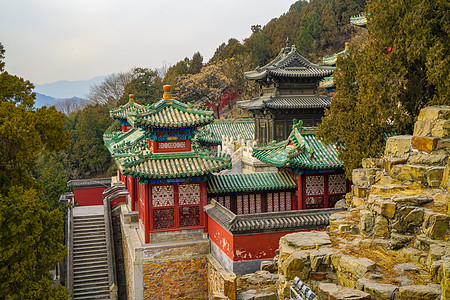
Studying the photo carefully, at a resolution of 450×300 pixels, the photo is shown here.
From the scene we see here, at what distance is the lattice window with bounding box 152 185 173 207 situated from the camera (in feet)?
42.9

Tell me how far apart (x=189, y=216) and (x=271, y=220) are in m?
2.82

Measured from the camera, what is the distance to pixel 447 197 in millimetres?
6621

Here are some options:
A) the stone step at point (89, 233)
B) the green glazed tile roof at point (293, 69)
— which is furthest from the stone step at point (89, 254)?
the green glazed tile roof at point (293, 69)

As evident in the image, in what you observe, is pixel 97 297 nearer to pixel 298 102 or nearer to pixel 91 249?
pixel 91 249

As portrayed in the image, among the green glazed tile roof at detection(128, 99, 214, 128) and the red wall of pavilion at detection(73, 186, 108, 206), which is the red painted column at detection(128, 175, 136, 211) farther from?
the red wall of pavilion at detection(73, 186, 108, 206)

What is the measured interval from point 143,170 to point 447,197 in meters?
8.15

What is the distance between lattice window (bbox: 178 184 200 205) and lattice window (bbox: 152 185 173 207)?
0.30 meters

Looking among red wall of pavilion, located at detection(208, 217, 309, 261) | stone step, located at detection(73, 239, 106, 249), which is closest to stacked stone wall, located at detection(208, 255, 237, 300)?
red wall of pavilion, located at detection(208, 217, 309, 261)

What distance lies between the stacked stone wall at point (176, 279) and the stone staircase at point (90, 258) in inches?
173

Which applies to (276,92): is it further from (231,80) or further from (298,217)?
(231,80)

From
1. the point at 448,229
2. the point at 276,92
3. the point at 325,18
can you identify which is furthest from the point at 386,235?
the point at 325,18

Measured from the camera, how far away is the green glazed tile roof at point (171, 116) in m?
12.7

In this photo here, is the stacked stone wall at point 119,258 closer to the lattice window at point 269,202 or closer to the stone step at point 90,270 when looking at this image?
the stone step at point 90,270

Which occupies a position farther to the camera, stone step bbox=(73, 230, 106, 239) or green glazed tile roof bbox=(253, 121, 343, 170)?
stone step bbox=(73, 230, 106, 239)
